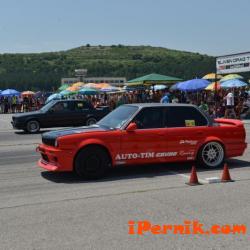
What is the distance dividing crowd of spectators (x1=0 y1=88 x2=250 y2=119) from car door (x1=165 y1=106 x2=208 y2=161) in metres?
15.1

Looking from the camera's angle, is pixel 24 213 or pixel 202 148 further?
pixel 202 148

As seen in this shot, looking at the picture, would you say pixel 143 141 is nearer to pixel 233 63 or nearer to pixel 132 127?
pixel 132 127

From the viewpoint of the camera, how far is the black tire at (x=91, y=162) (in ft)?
29.5

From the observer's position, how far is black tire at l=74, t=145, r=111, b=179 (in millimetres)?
8992

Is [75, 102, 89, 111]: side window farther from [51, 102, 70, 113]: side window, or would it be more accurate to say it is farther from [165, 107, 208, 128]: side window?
[165, 107, 208, 128]: side window

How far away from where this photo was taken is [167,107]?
999 centimetres

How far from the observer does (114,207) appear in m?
6.90

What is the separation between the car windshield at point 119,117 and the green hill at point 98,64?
40.2m

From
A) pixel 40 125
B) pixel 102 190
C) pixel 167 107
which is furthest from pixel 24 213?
pixel 40 125

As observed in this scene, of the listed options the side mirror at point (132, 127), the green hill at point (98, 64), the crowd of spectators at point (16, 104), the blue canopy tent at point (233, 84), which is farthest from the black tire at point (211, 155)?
the green hill at point (98, 64)

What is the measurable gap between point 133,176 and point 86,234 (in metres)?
3.75

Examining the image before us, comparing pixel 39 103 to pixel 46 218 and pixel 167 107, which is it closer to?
pixel 167 107

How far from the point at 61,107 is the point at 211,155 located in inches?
494

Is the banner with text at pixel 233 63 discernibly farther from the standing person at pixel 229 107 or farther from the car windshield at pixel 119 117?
the car windshield at pixel 119 117
